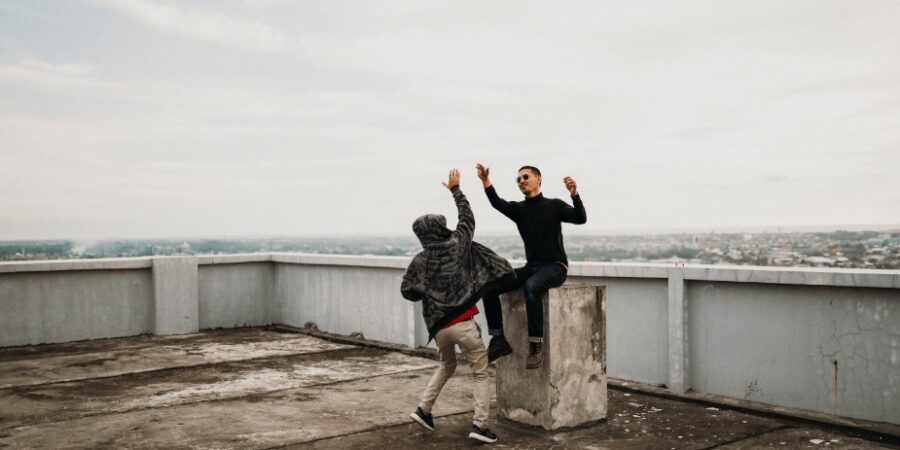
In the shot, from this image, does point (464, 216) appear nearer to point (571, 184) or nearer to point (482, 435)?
point (571, 184)

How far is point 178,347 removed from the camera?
12.4m

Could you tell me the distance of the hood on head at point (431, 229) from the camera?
20.8ft

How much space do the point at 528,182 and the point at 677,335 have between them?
9.04 feet

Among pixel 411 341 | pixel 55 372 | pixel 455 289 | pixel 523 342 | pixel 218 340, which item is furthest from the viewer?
pixel 218 340

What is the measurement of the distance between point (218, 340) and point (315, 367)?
3402 mm

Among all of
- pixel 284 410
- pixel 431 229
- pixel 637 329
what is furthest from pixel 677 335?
pixel 284 410

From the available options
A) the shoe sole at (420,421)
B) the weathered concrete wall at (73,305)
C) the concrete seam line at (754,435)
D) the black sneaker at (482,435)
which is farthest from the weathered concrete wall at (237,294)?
the concrete seam line at (754,435)

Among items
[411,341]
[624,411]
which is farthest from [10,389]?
[624,411]

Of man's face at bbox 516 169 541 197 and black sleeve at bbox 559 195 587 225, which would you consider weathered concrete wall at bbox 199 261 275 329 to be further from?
black sleeve at bbox 559 195 587 225

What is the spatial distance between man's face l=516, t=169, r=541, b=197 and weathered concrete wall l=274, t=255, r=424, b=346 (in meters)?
5.20

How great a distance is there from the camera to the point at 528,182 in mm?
6914

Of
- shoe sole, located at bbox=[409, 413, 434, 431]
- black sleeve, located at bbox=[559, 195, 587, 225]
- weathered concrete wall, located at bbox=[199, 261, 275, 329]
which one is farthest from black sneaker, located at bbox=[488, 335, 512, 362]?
weathered concrete wall, located at bbox=[199, 261, 275, 329]

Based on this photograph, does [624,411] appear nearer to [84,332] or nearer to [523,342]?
[523,342]

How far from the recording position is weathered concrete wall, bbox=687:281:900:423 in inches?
277
